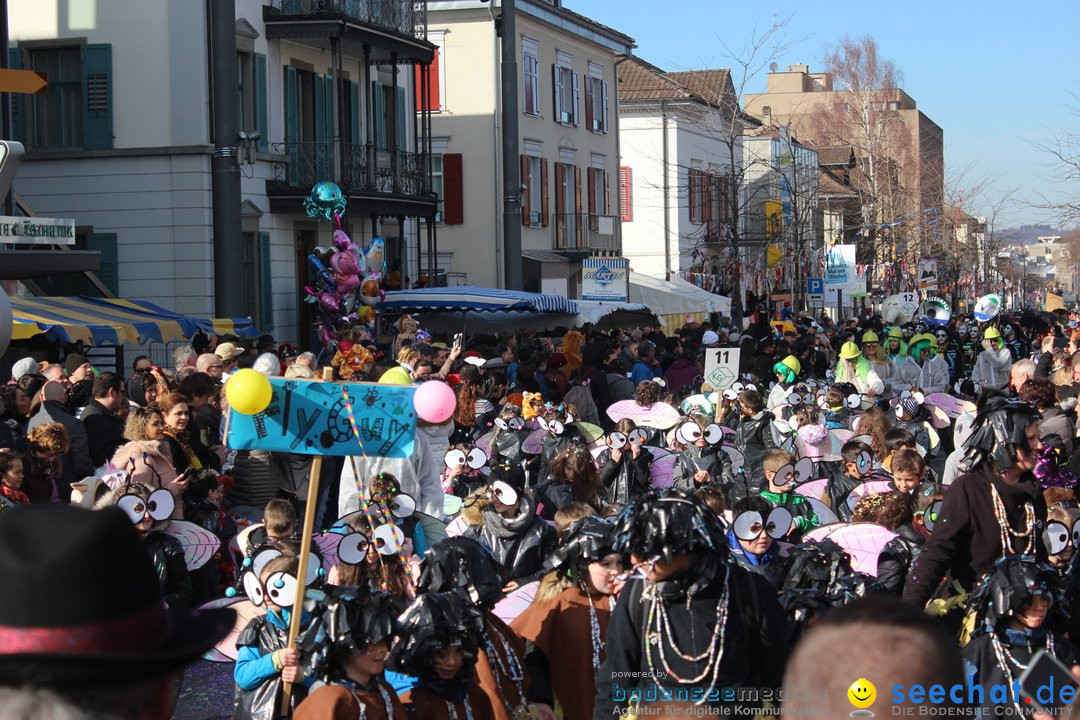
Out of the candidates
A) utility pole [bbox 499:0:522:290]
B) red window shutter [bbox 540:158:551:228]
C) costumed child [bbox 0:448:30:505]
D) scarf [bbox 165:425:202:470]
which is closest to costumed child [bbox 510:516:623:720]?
costumed child [bbox 0:448:30:505]

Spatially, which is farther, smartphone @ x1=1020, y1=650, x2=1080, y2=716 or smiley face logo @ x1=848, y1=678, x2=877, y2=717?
smartphone @ x1=1020, y1=650, x2=1080, y2=716

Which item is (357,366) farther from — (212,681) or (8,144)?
(212,681)

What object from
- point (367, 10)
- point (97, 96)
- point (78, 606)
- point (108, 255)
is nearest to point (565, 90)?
point (367, 10)

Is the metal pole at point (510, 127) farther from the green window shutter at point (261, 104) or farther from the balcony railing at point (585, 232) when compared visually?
the balcony railing at point (585, 232)

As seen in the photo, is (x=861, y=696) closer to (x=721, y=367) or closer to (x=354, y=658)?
(x=354, y=658)

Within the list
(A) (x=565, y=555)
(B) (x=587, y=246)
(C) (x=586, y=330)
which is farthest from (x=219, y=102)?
(B) (x=587, y=246)

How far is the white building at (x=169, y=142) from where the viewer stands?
870 inches

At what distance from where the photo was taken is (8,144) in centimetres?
1259

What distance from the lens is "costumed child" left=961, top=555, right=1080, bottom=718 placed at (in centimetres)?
514

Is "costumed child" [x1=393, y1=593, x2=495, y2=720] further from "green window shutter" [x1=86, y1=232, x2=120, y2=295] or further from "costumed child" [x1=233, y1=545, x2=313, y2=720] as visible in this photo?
"green window shutter" [x1=86, y1=232, x2=120, y2=295]

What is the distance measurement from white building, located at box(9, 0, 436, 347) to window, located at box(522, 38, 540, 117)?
13151 millimetres

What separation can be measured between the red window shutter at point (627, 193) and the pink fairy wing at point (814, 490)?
1536 inches

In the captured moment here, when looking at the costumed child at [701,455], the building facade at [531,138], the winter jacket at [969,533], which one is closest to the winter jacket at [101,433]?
the costumed child at [701,455]

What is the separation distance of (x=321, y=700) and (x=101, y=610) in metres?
2.51
